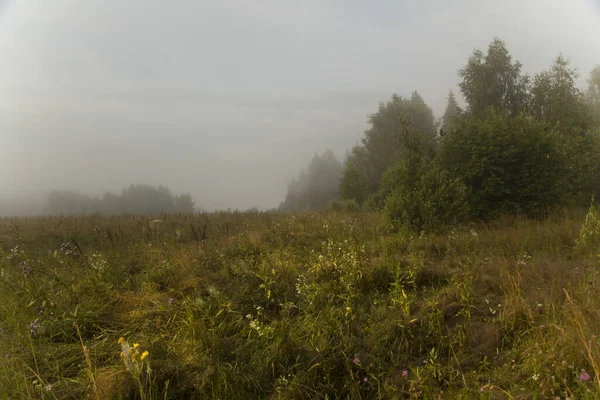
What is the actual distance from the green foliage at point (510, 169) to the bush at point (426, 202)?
1.66 m

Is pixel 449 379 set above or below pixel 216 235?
below

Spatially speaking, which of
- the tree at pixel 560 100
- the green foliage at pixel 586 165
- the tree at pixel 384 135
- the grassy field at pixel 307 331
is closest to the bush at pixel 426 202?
the grassy field at pixel 307 331

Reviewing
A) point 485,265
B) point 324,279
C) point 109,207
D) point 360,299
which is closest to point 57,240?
point 324,279

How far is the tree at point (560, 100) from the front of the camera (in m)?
18.3

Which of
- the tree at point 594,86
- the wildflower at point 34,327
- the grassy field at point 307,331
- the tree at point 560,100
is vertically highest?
the tree at point 594,86

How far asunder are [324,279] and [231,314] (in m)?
1.55

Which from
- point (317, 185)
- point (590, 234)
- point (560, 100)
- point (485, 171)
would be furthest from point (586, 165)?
point (317, 185)

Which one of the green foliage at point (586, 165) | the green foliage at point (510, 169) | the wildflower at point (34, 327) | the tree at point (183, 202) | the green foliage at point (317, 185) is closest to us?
the wildflower at point (34, 327)

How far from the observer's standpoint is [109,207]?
8375 cm

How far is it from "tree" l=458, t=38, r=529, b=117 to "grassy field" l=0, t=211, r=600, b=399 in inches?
813

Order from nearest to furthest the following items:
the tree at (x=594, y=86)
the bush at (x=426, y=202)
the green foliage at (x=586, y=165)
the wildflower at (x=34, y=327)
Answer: the wildflower at (x=34, y=327), the bush at (x=426, y=202), the green foliage at (x=586, y=165), the tree at (x=594, y=86)

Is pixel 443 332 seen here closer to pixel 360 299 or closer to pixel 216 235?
pixel 360 299

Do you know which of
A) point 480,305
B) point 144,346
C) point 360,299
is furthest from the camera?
point 360,299

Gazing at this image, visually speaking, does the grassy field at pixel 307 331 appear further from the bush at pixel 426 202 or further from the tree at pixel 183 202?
the tree at pixel 183 202
